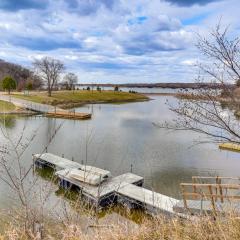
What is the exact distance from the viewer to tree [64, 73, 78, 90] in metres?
90.9

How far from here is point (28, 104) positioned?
51.9 metres

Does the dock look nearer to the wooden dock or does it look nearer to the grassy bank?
the wooden dock

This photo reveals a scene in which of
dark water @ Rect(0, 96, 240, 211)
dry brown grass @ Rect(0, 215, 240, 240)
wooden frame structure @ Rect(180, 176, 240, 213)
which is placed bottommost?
dark water @ Rect(0, 96, 240, 211)

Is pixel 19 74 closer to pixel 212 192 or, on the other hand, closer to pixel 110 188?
pixel 110 188

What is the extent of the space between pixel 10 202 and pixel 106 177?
4685 mm

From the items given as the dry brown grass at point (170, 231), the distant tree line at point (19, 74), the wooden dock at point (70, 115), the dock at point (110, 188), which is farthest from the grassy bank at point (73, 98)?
the dry brown grass at point (170, 231)

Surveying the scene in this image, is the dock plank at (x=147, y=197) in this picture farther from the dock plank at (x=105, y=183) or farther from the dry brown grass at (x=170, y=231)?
the dry brown grass at (x=170, y=231)

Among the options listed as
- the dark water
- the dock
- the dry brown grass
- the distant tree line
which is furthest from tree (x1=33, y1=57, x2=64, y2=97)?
the dry brown grass

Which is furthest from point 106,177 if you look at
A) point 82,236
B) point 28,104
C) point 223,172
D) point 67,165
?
point 28,104

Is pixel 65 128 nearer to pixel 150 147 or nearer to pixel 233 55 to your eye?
pixel 150 147

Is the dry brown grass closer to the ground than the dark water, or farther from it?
farther from it

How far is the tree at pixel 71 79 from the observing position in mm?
90919

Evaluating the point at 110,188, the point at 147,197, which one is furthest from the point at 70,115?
the point at 147,197

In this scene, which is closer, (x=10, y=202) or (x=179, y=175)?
(x=10, y=202)
